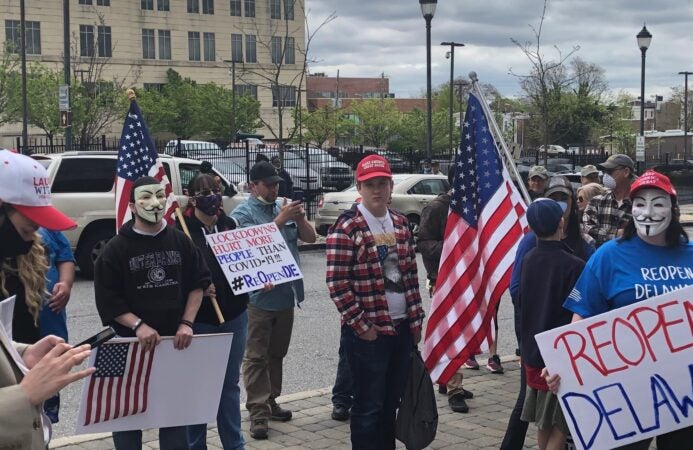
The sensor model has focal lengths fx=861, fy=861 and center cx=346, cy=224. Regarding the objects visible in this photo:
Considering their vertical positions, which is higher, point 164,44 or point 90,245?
point 164,44

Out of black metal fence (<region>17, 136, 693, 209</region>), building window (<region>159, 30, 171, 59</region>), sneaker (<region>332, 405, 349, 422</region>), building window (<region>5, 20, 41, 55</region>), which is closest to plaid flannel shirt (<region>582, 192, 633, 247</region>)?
sneaker (<region>332, 405, 349, 422</region>)

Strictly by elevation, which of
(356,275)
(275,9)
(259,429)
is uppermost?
(275,9)

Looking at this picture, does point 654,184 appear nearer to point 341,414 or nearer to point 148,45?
point 341,414

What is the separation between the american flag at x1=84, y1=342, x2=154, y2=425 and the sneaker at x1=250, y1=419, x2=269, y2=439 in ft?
4.83

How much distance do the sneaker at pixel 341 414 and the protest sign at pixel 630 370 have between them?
2.53m

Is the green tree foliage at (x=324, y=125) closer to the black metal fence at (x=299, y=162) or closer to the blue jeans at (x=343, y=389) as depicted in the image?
the black metal fence at (x=299, y=162)

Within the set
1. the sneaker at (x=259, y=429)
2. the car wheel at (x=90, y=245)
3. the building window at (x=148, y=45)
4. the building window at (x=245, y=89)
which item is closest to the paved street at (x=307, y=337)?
the car wheel at (x=90, y=245)

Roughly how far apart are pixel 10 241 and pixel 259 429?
3.08m

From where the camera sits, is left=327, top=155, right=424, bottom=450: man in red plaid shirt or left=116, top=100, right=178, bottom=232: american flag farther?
left=116, top=100, right=178, bottom=232: american flag

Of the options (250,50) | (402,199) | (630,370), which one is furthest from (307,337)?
(250,50)

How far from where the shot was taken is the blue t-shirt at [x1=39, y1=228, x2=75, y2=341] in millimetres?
4781

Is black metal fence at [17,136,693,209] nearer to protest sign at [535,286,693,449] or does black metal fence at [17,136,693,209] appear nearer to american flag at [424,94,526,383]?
american flag at [424,94,526,383]

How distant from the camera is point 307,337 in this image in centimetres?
948

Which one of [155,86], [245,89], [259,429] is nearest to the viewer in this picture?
[259,429]
